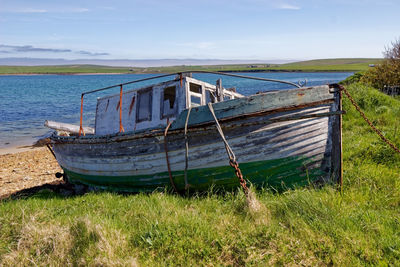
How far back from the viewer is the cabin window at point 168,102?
7198 mm

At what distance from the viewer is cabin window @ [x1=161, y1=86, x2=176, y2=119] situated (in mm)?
7198

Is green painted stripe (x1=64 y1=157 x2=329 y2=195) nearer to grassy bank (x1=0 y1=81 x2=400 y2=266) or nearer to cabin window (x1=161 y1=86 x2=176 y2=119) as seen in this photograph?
grassy bank (x1=0 y1=81 x2=400 y2=266)

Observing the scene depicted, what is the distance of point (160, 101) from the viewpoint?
738cm

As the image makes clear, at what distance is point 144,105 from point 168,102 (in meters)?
0.76

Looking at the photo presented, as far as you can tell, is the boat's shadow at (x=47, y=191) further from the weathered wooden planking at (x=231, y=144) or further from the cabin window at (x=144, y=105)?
the cabin window at (x=144, y=105)

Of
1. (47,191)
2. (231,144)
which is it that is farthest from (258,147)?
(47,191)

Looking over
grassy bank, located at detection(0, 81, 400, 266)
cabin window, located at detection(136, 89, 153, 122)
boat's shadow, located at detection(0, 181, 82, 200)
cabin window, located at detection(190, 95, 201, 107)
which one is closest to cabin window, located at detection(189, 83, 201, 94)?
cabin window, located at detection(190, 95, 201, 107)

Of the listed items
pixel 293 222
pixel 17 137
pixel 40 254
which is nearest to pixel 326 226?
pixel 293 222

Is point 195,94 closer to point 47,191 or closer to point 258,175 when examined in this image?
point 258,175

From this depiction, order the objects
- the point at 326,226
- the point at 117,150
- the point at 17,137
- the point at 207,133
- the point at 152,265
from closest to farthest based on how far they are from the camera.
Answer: the point at 152,265
the point at 326,226
the point at 207,133
the point at 117,150
the point at 17,137

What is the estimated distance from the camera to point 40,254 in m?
4.26

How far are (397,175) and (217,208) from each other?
3474 mm

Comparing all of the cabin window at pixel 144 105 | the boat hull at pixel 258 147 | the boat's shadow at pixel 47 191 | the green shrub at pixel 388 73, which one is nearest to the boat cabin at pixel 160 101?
the cabin window at pixel 144 105

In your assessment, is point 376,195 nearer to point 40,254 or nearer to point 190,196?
point 190,196
